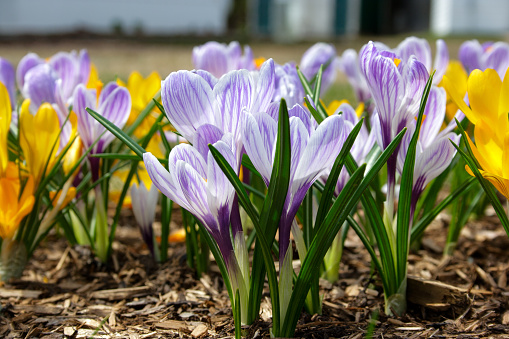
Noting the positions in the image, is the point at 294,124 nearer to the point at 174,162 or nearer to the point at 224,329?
the point at 174,162

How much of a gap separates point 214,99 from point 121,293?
0.65m

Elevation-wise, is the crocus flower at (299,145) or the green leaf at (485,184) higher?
the crocus flower at (299,145)

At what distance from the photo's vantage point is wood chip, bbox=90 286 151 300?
1.36 m

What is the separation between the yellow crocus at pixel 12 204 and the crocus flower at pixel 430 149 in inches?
31.1

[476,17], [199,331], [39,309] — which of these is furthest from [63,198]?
[476,17]

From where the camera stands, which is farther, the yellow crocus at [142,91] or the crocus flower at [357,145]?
the yellow crocus at [142,91]

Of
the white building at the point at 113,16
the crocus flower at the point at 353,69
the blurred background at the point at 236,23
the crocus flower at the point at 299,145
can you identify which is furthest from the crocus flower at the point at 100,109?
the white building at the point at 113,16

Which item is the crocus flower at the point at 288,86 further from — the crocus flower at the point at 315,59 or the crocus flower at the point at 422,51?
the crocus flower at the point at 315,59

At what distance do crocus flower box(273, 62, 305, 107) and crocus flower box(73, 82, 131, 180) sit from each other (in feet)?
1.18

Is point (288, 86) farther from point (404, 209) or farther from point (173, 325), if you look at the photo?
point (173, 325)

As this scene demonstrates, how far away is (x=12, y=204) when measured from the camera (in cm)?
123

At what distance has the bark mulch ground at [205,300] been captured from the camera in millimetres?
1107

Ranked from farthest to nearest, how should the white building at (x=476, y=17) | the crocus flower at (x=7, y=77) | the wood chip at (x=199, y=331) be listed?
the white building at (x=476, y=17)
the crocus flower at (x=7, y=77)
the wood chip at (x=199, y=331)

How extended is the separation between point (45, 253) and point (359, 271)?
953 millimetres
